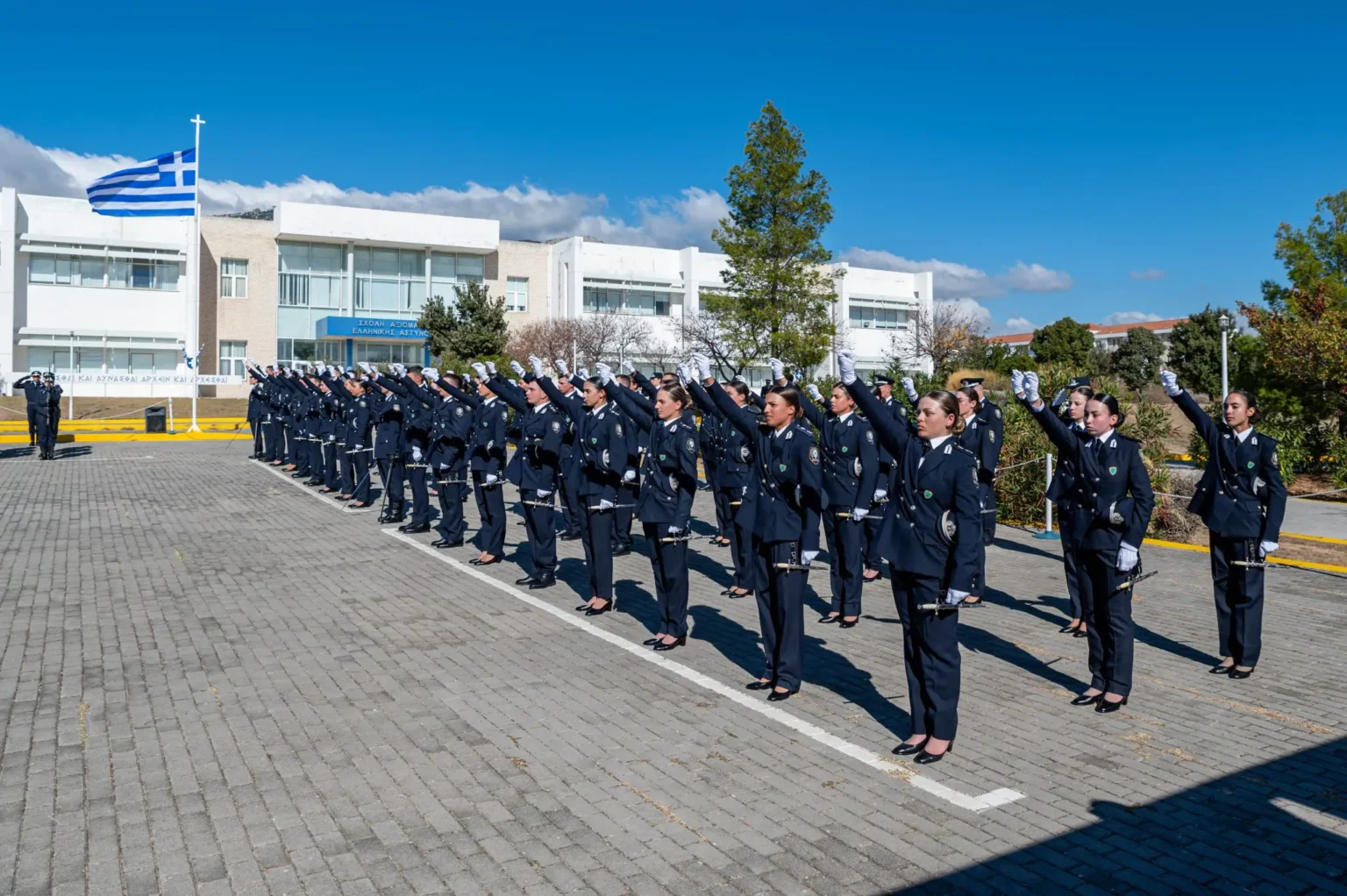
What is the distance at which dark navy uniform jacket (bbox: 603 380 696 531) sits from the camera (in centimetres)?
820

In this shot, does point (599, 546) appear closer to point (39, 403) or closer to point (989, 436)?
point (989, 436)

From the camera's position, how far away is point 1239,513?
293 inches

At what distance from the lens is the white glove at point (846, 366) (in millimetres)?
5953

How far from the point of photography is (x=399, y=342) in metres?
57.9

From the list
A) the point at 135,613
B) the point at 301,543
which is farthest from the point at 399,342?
the point at 135,613

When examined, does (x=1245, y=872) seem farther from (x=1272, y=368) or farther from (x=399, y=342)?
(x=399, y=342)

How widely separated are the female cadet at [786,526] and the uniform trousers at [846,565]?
7.26ft

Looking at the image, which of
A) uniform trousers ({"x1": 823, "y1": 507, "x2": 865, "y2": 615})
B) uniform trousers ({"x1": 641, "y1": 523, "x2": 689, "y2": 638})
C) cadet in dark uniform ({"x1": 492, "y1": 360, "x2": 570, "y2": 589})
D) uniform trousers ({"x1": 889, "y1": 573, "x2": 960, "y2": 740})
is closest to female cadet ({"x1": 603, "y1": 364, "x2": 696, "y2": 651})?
uniform trousers ({"x1": 641, "y1": 523, "x2": 689, "y2": 638})

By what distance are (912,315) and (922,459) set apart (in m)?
63.9

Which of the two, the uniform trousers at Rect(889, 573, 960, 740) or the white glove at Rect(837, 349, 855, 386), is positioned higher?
the white glove at Rect(837, 349, 855, 386)

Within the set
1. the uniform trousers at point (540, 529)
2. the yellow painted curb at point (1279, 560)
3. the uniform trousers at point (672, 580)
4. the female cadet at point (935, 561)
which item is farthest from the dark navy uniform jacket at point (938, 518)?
the yellow painted curb at point (1279, 560)

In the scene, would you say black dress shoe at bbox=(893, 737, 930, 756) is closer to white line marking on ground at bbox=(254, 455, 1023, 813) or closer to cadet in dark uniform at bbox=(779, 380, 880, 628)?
white line marking on ground at bbox=(254, 455, 1023, 813)

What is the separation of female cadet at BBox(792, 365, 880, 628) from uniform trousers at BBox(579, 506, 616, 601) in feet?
6.54

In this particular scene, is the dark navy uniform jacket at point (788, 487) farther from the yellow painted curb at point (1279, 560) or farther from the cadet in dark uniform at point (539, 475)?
Answer: the yellow painted curb at point (1279, 560)
